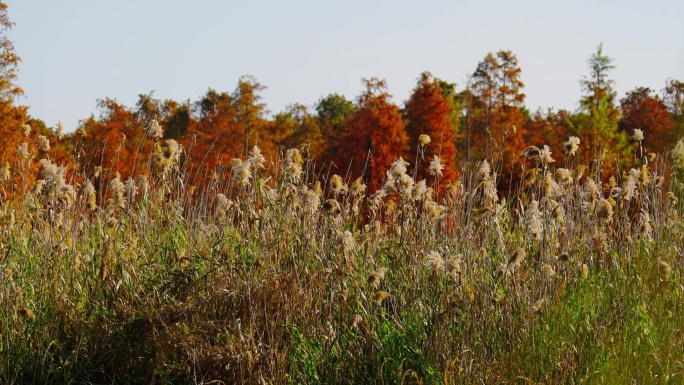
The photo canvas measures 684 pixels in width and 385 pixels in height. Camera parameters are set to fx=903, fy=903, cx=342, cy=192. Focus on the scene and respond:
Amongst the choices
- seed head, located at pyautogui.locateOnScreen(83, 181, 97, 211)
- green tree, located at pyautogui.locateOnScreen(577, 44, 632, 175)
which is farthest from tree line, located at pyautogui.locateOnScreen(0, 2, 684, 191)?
seed head, located at pyautogui.locateOnScreen(83, 181, 97, 211)

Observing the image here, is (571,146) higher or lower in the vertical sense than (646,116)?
lower

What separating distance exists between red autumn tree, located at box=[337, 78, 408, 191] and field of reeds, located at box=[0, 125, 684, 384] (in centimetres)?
2274

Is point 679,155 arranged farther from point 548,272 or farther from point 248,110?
point 248,110

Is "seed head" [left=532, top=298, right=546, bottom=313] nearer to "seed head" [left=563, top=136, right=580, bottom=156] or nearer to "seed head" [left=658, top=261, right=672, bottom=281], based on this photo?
"seed head" [left=658, top=261, right=672, bottom=281]

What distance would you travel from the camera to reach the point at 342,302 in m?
4.52

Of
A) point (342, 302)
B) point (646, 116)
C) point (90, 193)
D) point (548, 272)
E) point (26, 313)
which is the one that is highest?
point (646, 116)

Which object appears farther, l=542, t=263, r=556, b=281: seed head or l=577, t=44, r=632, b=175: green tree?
l=577, t=44, r=632, b=175: green tree

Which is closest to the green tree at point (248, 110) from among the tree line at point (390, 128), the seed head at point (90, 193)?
the tree line at point (390, 128)

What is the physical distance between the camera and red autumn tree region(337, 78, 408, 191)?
2845 cm

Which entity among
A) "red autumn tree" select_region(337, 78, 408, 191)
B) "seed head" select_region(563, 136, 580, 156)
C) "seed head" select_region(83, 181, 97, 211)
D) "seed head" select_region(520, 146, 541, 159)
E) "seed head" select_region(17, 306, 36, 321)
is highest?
"red autumn tree" select_region(337, 78, 408, 191)

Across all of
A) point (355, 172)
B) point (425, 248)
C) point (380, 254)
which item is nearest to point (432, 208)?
point (425, 248)

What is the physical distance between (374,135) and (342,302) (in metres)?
24.4

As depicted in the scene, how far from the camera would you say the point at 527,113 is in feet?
171

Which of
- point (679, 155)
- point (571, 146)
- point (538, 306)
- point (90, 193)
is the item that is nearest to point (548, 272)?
point (538, 306)
